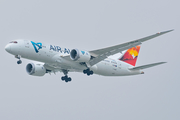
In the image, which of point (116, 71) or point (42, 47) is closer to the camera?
point (42, 47)

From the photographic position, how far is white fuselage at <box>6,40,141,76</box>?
4375 centimetres

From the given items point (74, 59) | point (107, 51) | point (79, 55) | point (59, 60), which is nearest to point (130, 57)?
point (107, 51)

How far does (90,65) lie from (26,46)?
9486 millimetres

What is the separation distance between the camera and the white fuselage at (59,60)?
144ft

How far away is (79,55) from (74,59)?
833 millimetres

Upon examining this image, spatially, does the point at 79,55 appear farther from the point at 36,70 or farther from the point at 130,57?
the point at 130,57

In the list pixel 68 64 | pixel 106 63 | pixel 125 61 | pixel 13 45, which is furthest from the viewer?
pixel 125 61

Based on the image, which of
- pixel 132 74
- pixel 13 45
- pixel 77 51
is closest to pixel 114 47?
pixel 77 51

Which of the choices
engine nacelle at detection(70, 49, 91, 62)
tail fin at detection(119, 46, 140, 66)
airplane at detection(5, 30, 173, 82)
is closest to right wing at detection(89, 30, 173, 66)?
airplane at detection(5, 30, 173, 82)

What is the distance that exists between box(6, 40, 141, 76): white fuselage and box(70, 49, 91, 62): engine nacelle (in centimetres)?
107

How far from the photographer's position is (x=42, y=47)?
146 feet

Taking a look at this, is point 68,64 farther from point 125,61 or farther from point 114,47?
point 125,61

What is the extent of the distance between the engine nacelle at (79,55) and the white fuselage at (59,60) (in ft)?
3.51

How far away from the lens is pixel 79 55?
148 feet
